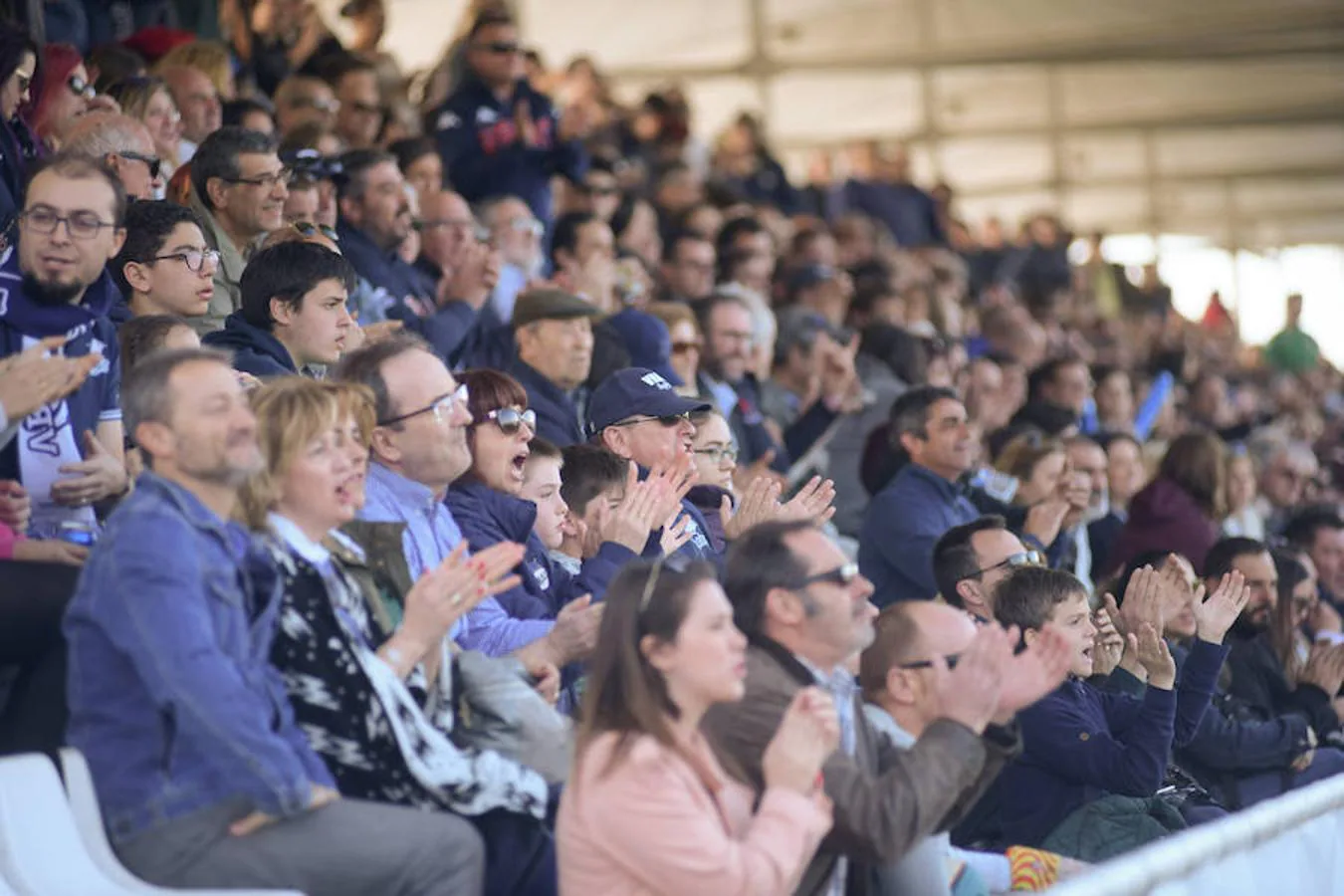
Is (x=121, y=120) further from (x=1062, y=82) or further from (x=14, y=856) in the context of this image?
(x=1062, y=82)

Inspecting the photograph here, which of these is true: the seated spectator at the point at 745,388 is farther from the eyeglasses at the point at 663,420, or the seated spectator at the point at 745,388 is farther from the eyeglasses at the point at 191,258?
the eyeglasses at the point at 191,258

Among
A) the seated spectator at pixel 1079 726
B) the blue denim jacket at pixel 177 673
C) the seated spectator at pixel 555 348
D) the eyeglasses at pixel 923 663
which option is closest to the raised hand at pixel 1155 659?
the seated spectator at pixel 1079 726

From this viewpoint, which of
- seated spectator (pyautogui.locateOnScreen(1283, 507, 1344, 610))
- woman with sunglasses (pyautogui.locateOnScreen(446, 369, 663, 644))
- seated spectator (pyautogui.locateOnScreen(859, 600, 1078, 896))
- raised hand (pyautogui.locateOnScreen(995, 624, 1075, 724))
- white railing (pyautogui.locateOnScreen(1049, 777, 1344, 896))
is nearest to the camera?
white railing (pyautogui.locateOnScreen(1049, 777, 1344, 896))

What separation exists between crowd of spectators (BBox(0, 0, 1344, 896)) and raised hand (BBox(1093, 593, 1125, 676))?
0.05 ft

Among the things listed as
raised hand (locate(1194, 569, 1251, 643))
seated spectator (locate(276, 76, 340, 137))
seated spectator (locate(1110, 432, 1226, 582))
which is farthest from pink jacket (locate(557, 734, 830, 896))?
seated spectator (locate(276, 76, 340, 137))

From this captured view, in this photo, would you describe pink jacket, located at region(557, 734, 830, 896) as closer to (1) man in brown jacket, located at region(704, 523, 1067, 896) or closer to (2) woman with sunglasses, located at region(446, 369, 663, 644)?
(1) man in brown jacket, located at region(704, 523, 1067, 896)

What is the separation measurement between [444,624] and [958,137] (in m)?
16.7

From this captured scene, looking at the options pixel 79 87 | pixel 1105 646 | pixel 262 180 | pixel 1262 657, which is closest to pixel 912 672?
pixel 1105 646

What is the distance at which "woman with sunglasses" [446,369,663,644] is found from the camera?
473cm

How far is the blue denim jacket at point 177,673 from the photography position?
3.34m

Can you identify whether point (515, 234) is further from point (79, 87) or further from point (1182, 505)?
point (1182, 505)

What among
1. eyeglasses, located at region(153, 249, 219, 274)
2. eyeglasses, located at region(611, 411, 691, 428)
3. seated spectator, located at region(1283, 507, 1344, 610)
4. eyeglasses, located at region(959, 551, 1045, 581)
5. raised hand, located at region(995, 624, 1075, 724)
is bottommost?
seated spectator, located at region(1283, 507, 1344, 610)

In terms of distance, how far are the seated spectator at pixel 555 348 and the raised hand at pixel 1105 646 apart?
5.68 ft

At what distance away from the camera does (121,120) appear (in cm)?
594
